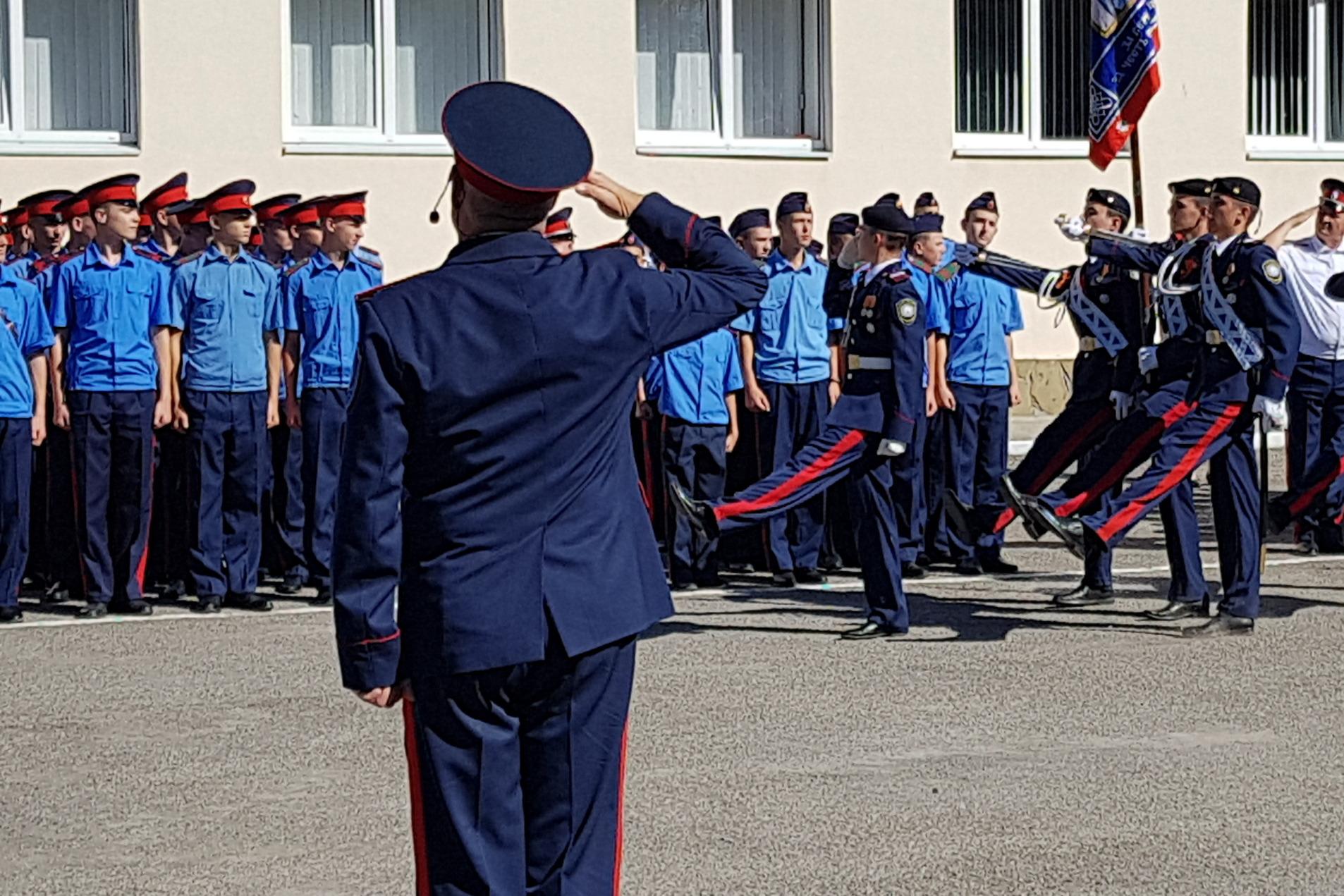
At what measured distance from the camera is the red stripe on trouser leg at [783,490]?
10.2m

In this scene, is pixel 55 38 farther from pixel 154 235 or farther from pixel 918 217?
pixel 918 217

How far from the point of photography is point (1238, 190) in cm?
999

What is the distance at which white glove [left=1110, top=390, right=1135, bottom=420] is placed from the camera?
→ 10867mm

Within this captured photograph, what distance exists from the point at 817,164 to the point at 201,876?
553 inches

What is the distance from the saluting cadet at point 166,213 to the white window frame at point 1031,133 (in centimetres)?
924

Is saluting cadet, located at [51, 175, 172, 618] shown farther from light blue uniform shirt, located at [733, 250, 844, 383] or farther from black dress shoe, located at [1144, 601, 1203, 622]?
black dress shoe, located at [1144, 601, 1203, 622]

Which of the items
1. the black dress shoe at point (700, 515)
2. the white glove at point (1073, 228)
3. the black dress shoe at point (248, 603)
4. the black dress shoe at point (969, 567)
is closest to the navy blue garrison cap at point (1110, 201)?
the white glove at point (1073, 228)

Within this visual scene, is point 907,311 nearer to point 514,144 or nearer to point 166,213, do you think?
point 166,213

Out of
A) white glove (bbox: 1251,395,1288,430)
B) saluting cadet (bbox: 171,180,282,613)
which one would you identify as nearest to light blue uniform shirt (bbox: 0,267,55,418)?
saluting cadet (bbox: 171,180,282,613)

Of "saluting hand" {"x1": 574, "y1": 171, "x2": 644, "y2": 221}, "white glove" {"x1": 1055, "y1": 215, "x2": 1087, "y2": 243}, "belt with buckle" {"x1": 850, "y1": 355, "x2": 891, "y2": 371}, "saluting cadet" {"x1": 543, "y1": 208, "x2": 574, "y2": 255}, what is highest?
"saluting cadet" {"x1": 543, "y1": 208, "x2": 574, "y2": 255}

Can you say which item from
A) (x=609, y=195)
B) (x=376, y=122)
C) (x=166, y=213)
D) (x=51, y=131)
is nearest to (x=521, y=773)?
(x=609, y=195)

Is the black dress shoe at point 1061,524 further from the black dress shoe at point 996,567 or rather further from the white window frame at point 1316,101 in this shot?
the white window frame at point 1316,101

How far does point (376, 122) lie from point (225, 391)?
7.17 meters

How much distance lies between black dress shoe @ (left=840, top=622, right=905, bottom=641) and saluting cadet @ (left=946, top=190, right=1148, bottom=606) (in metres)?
0.98
